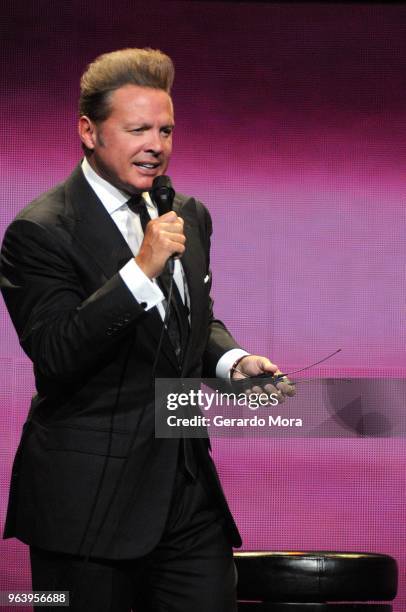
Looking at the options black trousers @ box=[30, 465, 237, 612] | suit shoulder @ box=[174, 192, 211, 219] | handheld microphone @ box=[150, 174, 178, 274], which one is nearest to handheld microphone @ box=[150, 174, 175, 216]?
handheld microphone @ box=[150, 174, 178, 274]

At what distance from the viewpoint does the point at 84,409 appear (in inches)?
77.0

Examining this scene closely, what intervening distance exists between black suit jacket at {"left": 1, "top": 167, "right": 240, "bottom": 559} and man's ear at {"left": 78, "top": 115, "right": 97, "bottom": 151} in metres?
0.14

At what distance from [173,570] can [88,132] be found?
Result: 831mm

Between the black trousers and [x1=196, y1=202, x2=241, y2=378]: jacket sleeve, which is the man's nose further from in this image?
the black trousers

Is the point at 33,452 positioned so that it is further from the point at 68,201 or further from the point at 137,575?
the point at 68,201

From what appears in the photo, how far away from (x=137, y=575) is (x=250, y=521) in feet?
6.27

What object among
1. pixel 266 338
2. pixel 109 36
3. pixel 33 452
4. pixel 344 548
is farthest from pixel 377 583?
pixel 109 36

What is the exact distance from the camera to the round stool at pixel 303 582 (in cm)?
315

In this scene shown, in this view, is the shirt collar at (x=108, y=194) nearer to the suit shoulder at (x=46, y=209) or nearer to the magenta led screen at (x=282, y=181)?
the suit shoulder at (x=46, y=209)

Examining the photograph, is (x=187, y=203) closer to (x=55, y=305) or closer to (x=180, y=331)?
(x=180, y=331)

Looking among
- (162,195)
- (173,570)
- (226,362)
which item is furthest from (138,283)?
(173,570)

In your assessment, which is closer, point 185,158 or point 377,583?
point 377,583

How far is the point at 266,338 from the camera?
396 centimetres

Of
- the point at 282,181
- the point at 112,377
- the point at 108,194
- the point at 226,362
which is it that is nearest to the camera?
the point at 112,377
